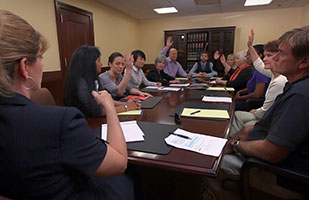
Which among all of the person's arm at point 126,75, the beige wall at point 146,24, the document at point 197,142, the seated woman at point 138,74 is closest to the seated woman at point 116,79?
the person's arm at point 126,75

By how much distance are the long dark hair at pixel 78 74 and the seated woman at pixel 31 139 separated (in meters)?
0.79

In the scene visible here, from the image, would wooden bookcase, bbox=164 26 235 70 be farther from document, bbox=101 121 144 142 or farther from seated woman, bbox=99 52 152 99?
document, bbox=101 121 144 142

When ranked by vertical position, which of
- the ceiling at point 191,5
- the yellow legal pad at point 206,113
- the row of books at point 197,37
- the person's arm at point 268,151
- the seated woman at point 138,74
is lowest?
the person's arm at point 268,151

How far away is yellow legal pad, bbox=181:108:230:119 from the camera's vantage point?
1341 mm

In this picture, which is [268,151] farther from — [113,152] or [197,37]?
[197,37]

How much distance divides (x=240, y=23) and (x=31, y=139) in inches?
265

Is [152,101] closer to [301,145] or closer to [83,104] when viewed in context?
[83,104]

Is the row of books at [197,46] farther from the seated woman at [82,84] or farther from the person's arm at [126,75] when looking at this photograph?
the seated woman at [82,84]

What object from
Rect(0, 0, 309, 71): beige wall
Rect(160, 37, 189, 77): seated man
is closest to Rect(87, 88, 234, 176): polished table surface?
Rect(0, 0, 309, 71): beige wall

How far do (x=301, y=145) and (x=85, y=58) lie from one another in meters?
1.43

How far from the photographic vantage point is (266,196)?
100 cm

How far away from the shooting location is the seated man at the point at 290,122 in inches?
34.8

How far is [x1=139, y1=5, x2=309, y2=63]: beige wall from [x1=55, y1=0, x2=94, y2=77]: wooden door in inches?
117

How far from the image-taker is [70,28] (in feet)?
12.6
